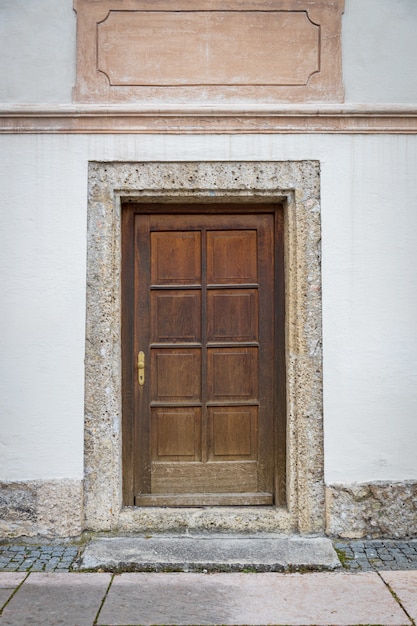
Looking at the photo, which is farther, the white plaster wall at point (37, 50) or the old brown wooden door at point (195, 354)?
the old brown wooden door at point (195, 354)

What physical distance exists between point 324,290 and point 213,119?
4.28ft

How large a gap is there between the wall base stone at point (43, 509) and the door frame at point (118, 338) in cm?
9

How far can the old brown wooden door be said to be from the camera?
4047mm

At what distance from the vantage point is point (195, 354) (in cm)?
405

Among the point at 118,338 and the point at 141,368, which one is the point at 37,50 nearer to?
the point at 118,338

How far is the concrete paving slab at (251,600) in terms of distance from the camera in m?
2.91

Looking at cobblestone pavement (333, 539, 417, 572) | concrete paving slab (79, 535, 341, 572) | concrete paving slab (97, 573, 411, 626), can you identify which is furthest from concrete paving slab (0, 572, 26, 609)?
cobblestone pavement (333, 539, 417, 572)

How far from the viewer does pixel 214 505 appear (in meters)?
4.02

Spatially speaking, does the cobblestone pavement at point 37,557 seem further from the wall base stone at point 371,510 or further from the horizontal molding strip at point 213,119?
the horizontal molding strip at point 213,119

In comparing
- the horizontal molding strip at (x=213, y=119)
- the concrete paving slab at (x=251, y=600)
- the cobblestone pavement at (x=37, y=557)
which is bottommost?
the concrete paving slab at (x=251, y=600)

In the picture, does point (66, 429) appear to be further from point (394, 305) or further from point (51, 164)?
point (394, 305)

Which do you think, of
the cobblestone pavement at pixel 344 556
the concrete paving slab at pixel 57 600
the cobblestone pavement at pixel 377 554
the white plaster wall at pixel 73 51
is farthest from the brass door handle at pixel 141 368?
the white plaster wall at pixel 73 51

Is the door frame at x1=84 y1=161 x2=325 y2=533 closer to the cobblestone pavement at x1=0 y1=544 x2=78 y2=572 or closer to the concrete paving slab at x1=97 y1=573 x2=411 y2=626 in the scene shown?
the cobblestone pavement at x1=0 y1=544 x2=78 y2=572

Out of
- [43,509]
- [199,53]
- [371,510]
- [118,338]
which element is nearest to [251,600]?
[371,510]
